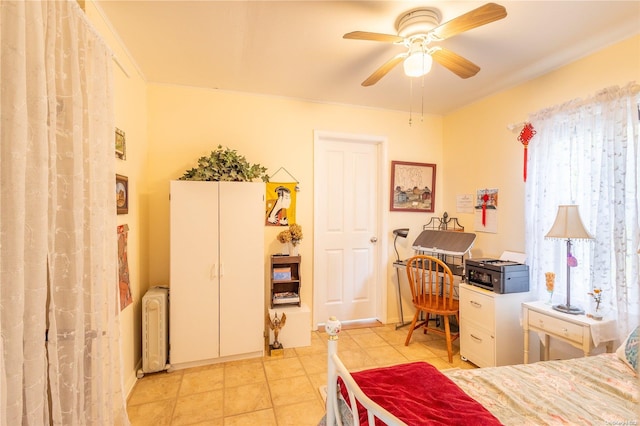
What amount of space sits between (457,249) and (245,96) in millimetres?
2718

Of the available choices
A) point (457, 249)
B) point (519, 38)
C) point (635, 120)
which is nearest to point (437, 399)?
point (457, 249)

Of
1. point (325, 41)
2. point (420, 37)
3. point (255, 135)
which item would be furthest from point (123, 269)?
point (420, 37)

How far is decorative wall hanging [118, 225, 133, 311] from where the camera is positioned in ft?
6.61

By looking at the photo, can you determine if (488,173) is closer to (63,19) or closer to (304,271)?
(304,271)

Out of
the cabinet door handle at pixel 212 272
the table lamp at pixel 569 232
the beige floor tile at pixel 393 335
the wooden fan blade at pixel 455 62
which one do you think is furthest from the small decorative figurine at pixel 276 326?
the wooden fan blade at pixel 455 62

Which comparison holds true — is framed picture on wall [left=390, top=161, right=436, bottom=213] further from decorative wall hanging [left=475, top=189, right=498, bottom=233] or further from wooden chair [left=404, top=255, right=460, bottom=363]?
wooden chair [left=404, top=255, right=460, bottom=363]

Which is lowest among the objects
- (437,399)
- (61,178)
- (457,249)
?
(437,399)

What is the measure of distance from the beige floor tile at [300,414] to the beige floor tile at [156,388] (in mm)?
840

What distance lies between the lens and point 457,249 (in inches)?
113

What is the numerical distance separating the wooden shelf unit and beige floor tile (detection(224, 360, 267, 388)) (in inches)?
23.4

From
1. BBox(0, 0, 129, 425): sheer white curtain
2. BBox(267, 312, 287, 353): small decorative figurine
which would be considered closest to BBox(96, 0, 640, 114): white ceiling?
BBox(0, 0, 129, 425): sheer white curtain

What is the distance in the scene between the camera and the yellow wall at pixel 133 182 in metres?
2.09

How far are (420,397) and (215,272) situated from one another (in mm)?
1899

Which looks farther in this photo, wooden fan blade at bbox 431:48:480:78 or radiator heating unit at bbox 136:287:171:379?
radiator heating unit at bbox 136:287:171:379
